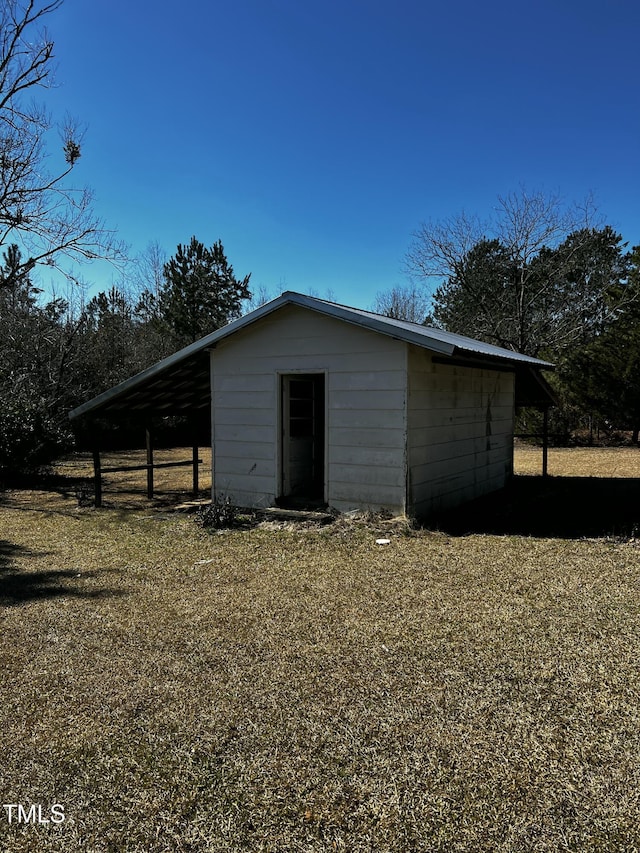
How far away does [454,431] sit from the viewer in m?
8.15

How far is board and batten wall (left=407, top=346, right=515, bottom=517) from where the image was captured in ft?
23.0

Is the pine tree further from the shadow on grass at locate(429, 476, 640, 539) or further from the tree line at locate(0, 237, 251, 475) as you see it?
the shadow on grass at locate(429, 476, 640, 539)

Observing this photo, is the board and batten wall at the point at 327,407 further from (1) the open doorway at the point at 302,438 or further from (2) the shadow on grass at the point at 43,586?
(2) the shadow on grass at the point at 43,586

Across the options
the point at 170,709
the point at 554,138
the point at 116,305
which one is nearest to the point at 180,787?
the point at 170,709

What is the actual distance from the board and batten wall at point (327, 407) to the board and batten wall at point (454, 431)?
26cm

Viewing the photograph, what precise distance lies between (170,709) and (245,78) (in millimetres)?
11150

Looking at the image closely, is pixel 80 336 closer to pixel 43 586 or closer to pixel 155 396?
pixel 155 396

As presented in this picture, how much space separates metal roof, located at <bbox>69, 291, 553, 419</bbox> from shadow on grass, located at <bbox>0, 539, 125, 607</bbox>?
326 cm

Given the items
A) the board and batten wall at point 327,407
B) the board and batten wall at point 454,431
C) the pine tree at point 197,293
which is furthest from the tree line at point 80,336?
the board and batten wall at point 454,431

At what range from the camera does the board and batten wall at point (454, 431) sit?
702cm

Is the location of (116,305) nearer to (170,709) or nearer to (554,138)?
(554,138)

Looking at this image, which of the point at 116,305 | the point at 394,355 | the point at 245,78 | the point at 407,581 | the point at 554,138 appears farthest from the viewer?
the point at 116,305

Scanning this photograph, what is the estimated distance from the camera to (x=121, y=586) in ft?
16.4

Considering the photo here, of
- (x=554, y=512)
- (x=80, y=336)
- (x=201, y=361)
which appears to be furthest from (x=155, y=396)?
(x=80, y=336)
